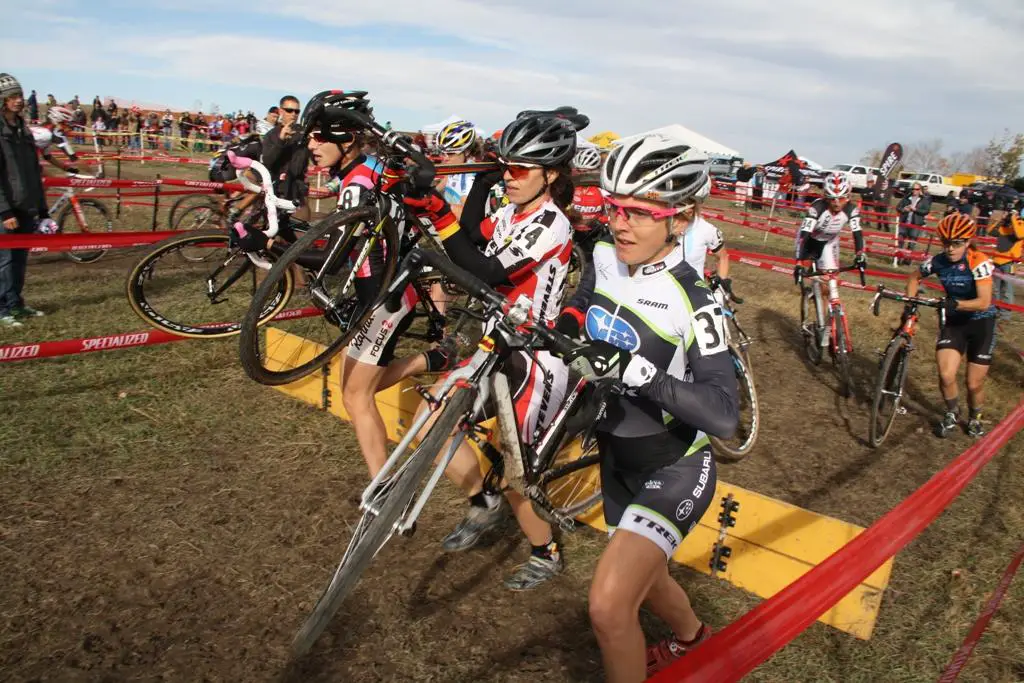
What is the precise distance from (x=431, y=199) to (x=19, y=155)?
658 centimetres

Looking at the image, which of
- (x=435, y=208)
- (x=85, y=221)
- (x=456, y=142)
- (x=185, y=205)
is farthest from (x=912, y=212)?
(x=85, y=221)

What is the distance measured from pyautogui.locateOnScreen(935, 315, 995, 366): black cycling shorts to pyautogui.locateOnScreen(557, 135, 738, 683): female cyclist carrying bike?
6.55 m

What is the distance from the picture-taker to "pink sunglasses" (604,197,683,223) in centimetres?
288

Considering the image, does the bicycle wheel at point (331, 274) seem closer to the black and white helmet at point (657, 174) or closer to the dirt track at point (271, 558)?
the dirt track at point (271, 558)

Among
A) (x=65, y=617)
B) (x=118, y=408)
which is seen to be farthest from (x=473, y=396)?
(x=118, y=408)

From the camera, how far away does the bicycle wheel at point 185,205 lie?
12.5m

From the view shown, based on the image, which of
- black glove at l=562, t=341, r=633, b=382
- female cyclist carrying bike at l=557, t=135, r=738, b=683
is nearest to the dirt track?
female cyclist carrying bike at l=557, t=135, r=738, b=683

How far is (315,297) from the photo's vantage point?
13.8 ft

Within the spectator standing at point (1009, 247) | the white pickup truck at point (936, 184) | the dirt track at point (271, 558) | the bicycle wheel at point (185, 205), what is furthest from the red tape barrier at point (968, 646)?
the white pickup truck at point (936, 184)

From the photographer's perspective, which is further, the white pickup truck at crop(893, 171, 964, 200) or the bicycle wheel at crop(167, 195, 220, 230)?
the white pickup truck at crop(893, 171, 964, 200)

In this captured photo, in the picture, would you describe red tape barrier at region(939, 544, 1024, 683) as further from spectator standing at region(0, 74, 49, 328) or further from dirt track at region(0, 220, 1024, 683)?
spectator standing at region(0, 74, 49, 328)

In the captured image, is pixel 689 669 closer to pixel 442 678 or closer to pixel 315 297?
pixel 442 678

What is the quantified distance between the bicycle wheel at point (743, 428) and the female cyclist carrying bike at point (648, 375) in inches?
141

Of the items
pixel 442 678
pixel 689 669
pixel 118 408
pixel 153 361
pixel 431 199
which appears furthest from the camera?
pixel 153 361
